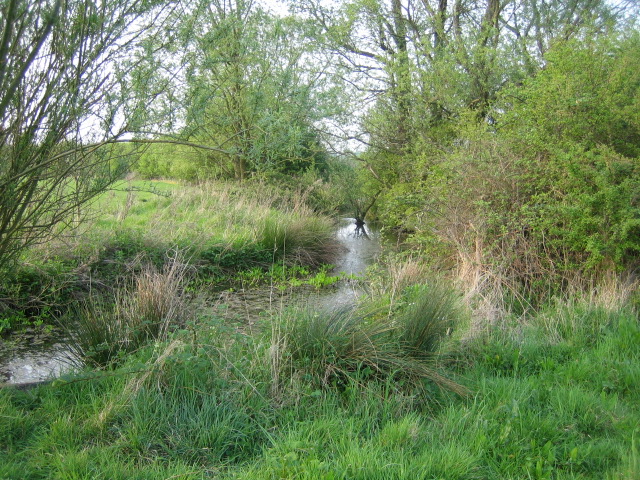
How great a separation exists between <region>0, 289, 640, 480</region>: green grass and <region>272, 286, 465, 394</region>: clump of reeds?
4 cm

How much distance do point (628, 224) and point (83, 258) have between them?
795 cm

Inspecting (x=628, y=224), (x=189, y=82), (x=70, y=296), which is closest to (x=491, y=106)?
(x=628, y=224)

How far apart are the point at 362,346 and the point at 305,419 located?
927 mm

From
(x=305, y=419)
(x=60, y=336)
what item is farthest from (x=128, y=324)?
(x=305, y=419)

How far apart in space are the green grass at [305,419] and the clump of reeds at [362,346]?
4 centimetres

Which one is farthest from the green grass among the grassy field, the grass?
the grass

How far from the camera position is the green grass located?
293cm

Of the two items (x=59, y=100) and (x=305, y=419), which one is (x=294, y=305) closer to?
(x=305, y=419)

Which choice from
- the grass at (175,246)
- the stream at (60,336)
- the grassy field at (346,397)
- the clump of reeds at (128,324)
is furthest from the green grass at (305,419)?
the grass at (175,246)

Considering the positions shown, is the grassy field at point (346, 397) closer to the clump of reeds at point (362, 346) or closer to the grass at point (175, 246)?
the clump of reeds at point (362, 346)

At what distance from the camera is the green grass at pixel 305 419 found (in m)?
2.93

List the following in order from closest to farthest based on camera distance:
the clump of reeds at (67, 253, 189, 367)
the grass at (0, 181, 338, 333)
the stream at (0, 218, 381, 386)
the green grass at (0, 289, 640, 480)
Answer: the green grass at (0, 289, 640, 480), the clump of reeds at (67, 253, 189, 367), the stream at (0, 218, 381, 386), the grass at (0, 181, 338, 333)

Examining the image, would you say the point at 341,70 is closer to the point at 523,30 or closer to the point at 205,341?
the point at 523,30

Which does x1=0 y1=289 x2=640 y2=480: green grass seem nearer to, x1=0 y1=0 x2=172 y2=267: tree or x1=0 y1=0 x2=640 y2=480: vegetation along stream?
x1=0 y1=0 x2=640 y2=480: vegetation along stream
